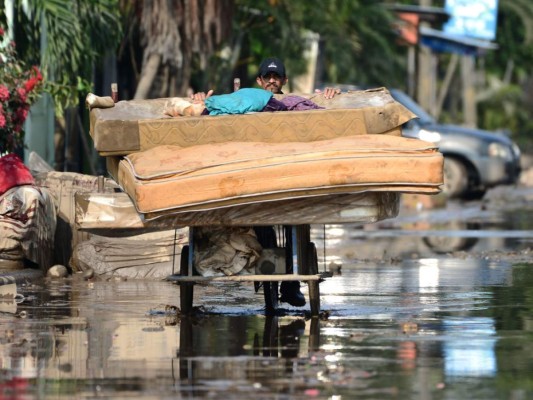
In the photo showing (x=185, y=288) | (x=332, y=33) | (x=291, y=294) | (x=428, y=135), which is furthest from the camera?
(x=332, y=33)

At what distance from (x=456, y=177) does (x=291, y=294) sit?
63.4 feet

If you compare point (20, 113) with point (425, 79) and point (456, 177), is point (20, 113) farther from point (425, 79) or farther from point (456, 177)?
point (425, 79)

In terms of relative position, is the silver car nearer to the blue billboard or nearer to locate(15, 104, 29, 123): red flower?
locate(15, 104, 29, 123): red flower

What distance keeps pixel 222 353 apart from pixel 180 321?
63.7 inches

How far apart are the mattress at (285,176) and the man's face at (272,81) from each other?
5.45 ft

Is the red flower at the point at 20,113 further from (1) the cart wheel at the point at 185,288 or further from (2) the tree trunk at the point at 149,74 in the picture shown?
(2) the tree trunk at the point at 149,74

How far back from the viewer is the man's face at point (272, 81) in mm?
11141

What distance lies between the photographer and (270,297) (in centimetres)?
1071

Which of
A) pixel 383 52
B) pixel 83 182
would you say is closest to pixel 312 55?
pixel 383 52

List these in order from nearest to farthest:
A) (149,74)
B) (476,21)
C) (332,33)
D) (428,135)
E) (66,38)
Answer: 1. (66,38)
2. (149,74)
3. (428,135)
4. (332,33)
5. (476,21)

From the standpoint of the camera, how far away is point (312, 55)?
42.1 m

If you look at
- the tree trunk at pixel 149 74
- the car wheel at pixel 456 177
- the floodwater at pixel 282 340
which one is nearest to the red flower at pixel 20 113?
the floodwater at pixel 282 340

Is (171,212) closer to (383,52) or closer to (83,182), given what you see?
(83,182)

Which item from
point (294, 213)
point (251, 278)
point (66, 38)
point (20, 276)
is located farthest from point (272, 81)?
point (66, 38)
